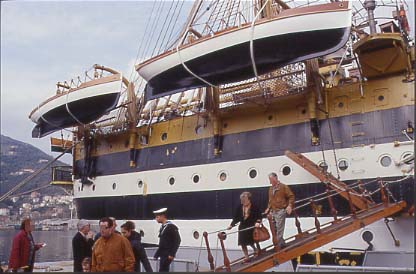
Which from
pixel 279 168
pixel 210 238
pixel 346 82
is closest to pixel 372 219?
pixel 279 168

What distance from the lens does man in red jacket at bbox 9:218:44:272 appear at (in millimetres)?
6688

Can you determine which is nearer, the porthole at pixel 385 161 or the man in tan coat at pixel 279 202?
the man in tan coat at pixel 279 202

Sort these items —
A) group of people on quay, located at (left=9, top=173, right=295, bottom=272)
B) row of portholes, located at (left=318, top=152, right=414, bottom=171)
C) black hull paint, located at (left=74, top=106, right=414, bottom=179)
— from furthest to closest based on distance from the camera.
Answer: black hull paint, located at (left=74, top=106, right=414, bottom=179) < row of portholes, located at (left=318, top=152, right=414, bottom=171) < group of people on quay, located at (left=9, top=173, right=295, bottom=272)

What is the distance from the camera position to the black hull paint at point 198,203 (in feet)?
32.0

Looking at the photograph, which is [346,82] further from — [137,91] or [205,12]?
[137,91]

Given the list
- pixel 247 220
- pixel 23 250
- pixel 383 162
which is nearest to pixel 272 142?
pixel 383 162

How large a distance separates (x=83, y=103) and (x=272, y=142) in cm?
572

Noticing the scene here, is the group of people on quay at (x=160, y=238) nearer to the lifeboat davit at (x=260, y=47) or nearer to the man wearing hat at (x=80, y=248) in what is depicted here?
the man wearing hat at (x=80, y=248)

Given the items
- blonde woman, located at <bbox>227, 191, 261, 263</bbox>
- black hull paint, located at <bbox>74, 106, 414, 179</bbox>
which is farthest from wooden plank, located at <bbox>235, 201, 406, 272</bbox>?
black hull paint, located at <bbox>74, 106, 414, 179</bbox>

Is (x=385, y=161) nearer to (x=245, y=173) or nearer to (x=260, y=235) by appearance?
(x=245, y=173)

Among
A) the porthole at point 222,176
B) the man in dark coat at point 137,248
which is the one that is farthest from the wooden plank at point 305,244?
the porthole at point 222,176

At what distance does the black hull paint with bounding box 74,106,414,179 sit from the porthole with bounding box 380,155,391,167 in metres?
0.35

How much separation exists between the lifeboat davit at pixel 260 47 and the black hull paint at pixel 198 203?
2.93 meters

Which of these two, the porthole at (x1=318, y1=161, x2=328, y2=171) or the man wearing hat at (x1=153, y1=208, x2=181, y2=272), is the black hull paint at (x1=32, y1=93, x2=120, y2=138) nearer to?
the porthole at (x1=318, y1=161, x2=328, y2=171)
